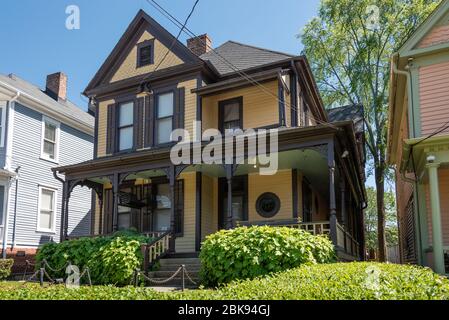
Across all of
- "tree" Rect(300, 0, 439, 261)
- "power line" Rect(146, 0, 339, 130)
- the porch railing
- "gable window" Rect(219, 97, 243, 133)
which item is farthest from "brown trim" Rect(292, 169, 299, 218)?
"tree" Rect(300, 0, 439, 261)

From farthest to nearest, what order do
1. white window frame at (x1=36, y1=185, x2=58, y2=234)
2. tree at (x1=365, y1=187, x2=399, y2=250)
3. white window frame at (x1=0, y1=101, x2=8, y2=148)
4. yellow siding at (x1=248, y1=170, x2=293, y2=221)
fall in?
1. tree at (x1=365, y1=187, x2=399, y2=250)
2. white window frame at (x1=36, y1=185, x2=58, y2=234)
3. white window frame at (x1=0, y1=101, x2=8, y2=148)
4. yellow siding at (x1=248, y1=170, x2=293, y2=221)

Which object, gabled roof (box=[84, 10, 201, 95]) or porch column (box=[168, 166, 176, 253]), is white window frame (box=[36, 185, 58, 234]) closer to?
gabled roof (box=[84, 10, 201, 95])

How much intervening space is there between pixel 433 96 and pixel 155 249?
824cm

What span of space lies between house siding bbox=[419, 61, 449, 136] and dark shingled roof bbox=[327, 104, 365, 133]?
10.2 metres

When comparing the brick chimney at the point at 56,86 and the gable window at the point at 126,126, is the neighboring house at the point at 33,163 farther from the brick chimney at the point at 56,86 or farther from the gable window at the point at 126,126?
the gable window at the point at 126,126

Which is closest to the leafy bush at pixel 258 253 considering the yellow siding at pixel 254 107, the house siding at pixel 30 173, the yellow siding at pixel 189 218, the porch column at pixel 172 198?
the porch column at pixel 172 198

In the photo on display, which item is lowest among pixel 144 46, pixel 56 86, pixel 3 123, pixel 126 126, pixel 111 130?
pixel 111 130

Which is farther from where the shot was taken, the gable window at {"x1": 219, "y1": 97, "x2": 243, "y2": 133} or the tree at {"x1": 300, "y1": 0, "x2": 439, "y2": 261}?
the tree at {"x1": 300, "y1": 0, "x2": 439, "y2": 261}

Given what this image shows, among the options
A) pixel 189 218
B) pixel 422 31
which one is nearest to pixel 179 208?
pixel 189 218

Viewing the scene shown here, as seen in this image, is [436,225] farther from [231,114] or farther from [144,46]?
→ [144,46]

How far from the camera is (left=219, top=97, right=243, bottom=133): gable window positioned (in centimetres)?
1499

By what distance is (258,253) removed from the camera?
9.18m

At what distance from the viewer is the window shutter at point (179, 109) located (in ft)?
50.0
